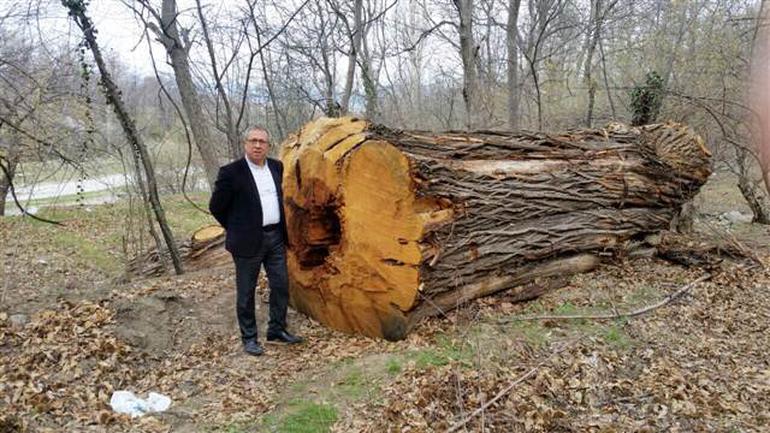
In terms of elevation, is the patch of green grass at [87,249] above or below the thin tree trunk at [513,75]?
below

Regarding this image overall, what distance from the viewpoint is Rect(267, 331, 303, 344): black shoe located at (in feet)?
14.9

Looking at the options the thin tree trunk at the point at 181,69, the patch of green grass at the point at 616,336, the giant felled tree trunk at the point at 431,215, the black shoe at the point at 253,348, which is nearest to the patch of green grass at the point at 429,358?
the giant felled tree trunk at the point at 431,215

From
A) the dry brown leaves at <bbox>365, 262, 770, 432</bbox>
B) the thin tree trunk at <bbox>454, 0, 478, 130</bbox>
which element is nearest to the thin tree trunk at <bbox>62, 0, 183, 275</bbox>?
the dry brown leaves at <bbox>365, 262, 770, 432</bbox>

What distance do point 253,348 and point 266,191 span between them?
1.34 metres

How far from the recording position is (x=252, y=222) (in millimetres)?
4203

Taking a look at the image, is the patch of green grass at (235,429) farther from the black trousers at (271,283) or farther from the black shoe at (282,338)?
the black shoe at (282,338)

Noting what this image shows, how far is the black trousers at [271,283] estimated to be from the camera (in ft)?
14.2

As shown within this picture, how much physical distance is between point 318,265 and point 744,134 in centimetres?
1002

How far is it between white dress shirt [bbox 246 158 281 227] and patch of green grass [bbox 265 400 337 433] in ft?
5.23

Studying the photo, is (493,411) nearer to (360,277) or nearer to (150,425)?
(360,277)

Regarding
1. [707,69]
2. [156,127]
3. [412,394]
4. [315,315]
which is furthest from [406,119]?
[412,394]

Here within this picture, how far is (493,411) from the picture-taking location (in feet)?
10.7

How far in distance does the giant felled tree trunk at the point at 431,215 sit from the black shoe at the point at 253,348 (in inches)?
30.2

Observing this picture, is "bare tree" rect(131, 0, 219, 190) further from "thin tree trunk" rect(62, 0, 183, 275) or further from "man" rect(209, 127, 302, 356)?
"man" rect(209, 127, 302, 356)
